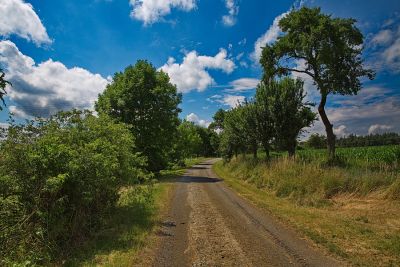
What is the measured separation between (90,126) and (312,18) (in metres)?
23.0

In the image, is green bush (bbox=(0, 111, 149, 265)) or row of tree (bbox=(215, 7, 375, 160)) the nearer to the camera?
green bush (bbox=(0, 111, 149, 265))

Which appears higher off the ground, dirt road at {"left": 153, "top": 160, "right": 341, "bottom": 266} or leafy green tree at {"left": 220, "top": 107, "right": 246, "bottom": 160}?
leafy green tree at {"left": 220, "top": 107, "right": 246, "bottom": 160}

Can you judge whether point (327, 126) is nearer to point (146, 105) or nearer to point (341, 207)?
point (341, 207)

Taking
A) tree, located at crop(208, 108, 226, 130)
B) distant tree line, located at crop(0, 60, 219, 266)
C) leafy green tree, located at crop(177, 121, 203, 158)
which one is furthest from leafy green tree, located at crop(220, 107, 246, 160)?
tree, located at crop(208, 108, 226, 130)

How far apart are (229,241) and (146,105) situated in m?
25.0

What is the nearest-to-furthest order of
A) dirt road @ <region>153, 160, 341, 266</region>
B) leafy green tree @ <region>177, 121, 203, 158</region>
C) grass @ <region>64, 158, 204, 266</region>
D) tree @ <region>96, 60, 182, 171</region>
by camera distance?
1. dirt road @ <region>153, 160, 341, 266</region>
2. grass @ <region>64, 158, 204, 266</region>
3. tree @ <region>96, 60, 182, 171</region>
4. leafy green tree @ <region>177, 121, 203, 158</region>

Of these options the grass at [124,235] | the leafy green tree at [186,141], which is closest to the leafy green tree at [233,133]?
the leafy green tree at [186,141]

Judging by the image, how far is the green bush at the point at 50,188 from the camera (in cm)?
745

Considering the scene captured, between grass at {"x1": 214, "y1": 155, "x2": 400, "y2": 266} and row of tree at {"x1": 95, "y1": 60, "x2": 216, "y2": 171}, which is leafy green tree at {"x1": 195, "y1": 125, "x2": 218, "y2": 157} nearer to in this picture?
row of tree at {"x1": 95, "y1": 60, "x2": 216, "y2": 171}

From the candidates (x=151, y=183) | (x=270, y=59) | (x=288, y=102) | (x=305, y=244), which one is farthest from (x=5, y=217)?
(x=270, y=59)

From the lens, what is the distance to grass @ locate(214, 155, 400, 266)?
26.8 feet

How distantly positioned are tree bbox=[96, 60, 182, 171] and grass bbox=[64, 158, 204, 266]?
1843cm

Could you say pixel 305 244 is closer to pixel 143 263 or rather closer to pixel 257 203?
pixel 143 263

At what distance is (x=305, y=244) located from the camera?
334 inches
